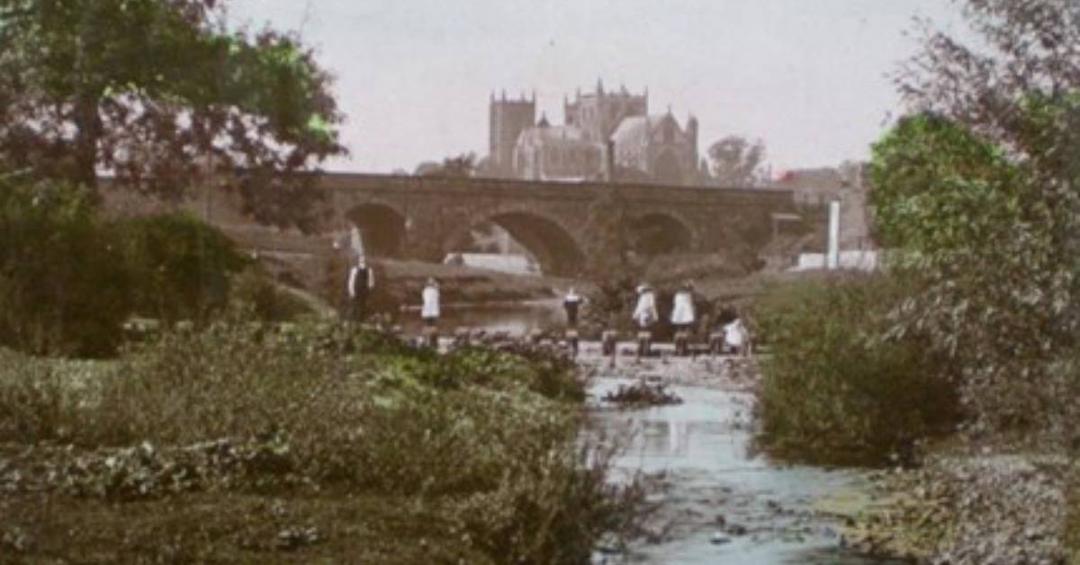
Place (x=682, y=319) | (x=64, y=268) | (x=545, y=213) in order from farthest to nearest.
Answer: (x=545, y=213) < (x=682, y=319) < (x=64, y=268)

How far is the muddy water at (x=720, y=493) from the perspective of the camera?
16359 mm

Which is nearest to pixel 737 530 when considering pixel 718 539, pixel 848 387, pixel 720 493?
pixel 718 539

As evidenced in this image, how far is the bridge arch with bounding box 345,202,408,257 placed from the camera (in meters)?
76.2

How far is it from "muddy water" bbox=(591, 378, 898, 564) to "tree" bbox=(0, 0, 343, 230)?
9911 mm

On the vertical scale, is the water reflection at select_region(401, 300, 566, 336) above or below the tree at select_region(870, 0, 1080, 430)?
below

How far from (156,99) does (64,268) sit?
25.0 ft

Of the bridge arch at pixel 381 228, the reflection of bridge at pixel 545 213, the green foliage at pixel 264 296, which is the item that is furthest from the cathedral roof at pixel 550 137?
the green foliage at pixel 264 296

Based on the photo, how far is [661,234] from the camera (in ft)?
294

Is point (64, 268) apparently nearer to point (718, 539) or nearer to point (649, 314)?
point (718, 539)

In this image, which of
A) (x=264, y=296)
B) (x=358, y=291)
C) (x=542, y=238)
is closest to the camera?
(x=264, y=296)

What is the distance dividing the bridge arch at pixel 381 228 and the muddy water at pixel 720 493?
153 ft

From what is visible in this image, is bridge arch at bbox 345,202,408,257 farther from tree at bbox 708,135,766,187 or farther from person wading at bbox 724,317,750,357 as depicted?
tree at bbox 708,135,766,187

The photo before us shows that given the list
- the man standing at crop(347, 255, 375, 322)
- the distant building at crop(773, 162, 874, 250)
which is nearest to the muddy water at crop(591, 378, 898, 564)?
the man standing at crop(347, 255, 375, 322)

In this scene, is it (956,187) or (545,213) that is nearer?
(956,187)
